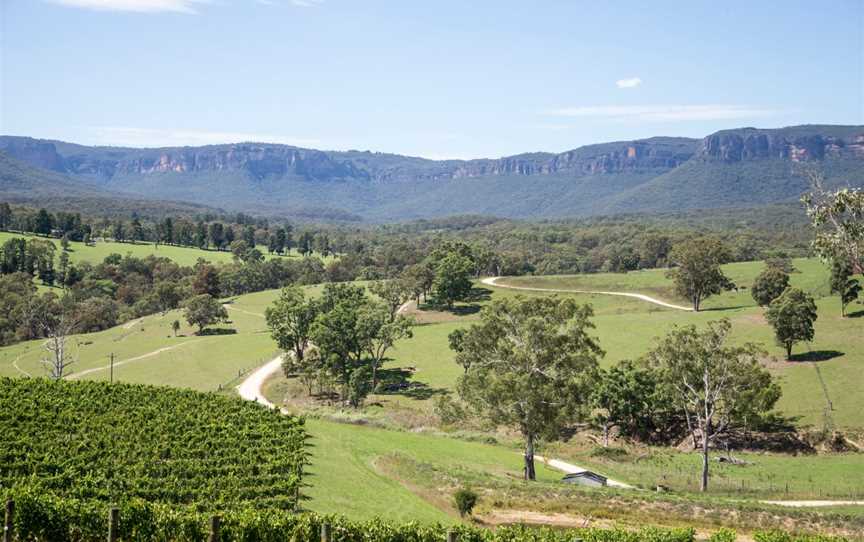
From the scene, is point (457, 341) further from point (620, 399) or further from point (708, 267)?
point (708, 267)

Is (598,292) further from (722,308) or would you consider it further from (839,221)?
(839,221)

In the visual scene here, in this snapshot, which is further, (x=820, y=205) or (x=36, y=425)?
(x=36, y=425)

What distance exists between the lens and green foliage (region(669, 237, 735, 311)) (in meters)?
99.4

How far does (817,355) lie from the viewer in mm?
71000

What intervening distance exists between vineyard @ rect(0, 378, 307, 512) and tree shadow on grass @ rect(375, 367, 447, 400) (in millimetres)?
25386

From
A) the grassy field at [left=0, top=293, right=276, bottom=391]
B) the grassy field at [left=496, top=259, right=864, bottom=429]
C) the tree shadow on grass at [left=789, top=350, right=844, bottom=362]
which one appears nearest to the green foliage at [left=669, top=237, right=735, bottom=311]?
the grassy field at [left=496, top=259, right=864, bottom=429]

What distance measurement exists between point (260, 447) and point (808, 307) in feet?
177

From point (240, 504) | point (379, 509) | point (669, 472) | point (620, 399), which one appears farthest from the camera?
point (620, 399)

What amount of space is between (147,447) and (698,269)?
81.1 meters

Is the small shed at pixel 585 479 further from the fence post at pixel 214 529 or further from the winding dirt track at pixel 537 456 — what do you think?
the fence post at pixel 214 529

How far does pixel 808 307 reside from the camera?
225 feet

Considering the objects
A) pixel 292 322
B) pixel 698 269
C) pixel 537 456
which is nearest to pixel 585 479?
pixel 537 456

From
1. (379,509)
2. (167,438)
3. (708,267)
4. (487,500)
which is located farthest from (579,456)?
(708,267)

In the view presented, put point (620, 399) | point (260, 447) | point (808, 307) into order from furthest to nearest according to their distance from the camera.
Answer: point (808, 307) < point (620, 399) < point (260, 447)
